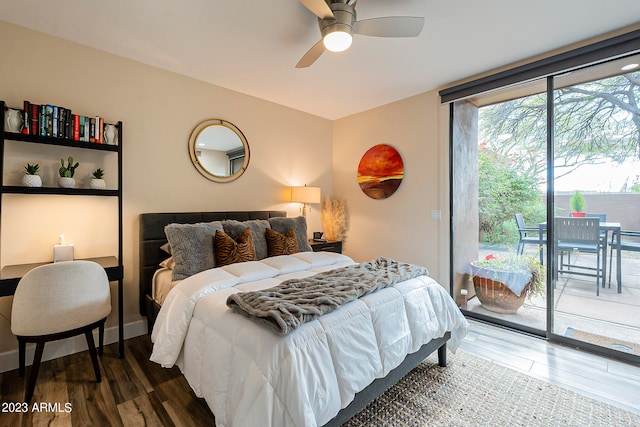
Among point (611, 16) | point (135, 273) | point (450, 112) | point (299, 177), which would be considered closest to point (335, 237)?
point (299, 177)

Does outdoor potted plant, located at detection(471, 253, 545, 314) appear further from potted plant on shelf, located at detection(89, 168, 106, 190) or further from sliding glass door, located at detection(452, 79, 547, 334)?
potted plant on shelf, located at detection(89, 168, 106, 190)

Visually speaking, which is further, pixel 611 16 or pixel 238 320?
pixel 611 16

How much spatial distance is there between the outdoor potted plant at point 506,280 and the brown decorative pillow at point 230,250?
8.02 feet

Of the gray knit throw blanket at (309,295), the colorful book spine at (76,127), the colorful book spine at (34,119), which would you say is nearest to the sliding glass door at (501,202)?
the gray knit throw blanket at (309,295)

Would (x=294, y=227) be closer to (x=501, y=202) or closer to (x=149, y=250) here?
(x=149, y=250)

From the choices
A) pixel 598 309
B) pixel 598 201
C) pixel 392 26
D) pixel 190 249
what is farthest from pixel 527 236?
pixel 190 249

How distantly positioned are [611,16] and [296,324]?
9.87 ft

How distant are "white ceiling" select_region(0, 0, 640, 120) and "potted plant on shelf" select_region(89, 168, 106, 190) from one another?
1.10 metres

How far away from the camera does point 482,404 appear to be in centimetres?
178

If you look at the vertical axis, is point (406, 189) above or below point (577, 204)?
above

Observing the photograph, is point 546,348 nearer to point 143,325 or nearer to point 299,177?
point 299,177

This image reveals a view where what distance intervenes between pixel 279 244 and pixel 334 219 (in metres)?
1.59

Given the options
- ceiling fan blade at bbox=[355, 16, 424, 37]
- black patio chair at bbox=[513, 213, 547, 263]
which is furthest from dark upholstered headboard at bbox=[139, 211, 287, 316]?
black patio chair at bbox=[513, 213, 547, 263]

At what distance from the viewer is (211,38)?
2.34m
